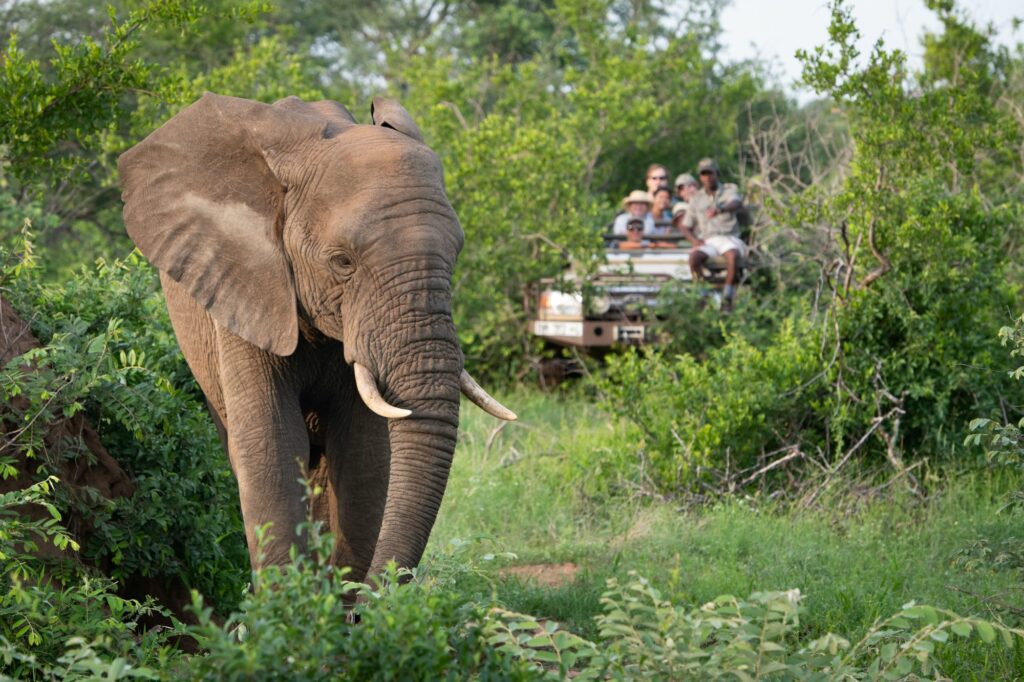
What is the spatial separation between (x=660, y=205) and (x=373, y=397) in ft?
32.4

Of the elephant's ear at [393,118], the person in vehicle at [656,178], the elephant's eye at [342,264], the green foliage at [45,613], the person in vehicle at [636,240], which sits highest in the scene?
the elephant's ear at [393,118]

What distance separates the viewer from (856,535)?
23.3 feet

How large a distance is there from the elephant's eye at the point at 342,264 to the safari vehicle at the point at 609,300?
6544 millimetres

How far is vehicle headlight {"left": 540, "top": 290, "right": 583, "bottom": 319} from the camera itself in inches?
473

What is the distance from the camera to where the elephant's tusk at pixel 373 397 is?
4.54 m

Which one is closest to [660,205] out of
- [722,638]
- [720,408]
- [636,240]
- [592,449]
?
[636,240]

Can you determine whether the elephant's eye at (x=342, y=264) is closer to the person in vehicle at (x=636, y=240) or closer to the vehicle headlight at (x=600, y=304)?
the vehicle headlight at (x=600, y=304)

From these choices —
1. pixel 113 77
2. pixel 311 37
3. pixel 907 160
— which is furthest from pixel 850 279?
pixel 311 37

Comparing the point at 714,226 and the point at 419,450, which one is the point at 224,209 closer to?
the point at 419,450

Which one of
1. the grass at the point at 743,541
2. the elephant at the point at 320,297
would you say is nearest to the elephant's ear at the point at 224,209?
the elephant at the point at 320,297

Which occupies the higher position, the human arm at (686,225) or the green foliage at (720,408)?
the human arm at (686,225)

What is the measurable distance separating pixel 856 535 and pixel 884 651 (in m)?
3.59

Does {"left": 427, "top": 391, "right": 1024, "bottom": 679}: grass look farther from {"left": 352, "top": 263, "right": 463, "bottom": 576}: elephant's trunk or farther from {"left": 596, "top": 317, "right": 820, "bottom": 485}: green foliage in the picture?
{"left": 352, "top": 263, "right": 463, "bottom": 576}: elephant's trunk

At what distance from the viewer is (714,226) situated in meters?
12.7
